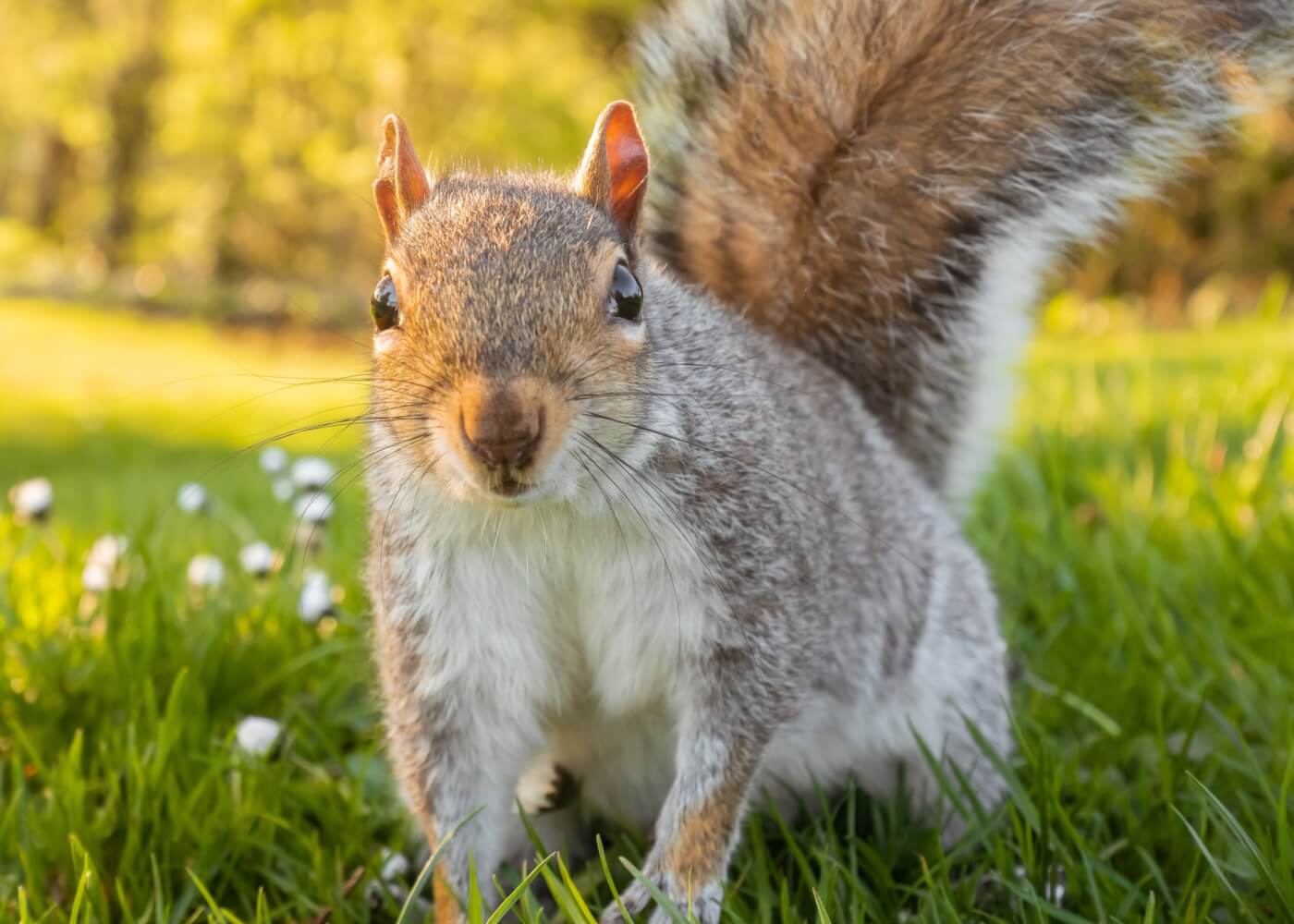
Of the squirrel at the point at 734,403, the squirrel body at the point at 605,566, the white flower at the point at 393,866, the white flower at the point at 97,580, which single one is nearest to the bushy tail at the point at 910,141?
the squirrel at the point at 734,403

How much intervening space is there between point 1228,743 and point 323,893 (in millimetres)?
1290

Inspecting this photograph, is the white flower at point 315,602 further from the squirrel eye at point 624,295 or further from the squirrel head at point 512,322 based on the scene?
the squirrel eye at point 624,295

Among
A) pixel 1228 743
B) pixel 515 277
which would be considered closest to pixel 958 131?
pixel 515 277

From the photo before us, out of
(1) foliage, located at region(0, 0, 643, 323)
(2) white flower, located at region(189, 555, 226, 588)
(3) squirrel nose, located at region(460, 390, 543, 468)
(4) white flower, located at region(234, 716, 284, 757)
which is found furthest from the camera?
(1) foliage, located at region(0, 0, 643, 323)

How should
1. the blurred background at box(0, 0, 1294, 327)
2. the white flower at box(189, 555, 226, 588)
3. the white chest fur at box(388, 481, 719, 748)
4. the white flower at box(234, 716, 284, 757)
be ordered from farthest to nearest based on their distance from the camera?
the blurred background at box(0, 0, 1294, 327), the white flower at box(189, 555, 226, 588), the white flower at box(234, 716, 284, 757), the white chest fur at box(388, 481, 719, 748)

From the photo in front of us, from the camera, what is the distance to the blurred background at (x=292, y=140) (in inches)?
364

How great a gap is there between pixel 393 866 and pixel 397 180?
2.87 ft

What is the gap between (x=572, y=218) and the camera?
1.29 meters

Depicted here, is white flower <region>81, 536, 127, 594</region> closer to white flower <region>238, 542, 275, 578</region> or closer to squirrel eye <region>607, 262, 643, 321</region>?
white flower <region>238, 542, 275, 578</region>

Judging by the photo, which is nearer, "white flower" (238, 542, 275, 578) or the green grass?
the green grass

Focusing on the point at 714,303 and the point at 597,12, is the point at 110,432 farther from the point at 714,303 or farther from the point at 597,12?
the point at 597,12

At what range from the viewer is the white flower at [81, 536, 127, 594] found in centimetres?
209

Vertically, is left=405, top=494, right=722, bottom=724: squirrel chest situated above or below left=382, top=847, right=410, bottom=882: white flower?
above

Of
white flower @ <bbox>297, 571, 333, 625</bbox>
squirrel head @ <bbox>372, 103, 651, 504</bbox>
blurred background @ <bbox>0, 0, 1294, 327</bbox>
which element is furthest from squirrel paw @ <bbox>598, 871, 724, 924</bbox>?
blurred background @ <bbox>0, 0, 1294, 327</bbox>
